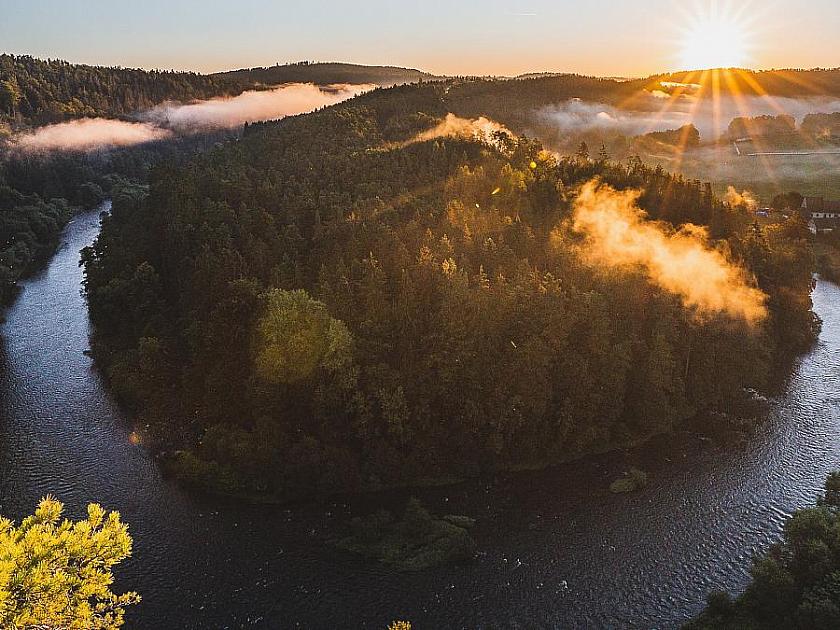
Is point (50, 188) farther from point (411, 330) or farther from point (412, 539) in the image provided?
point (412, 539)

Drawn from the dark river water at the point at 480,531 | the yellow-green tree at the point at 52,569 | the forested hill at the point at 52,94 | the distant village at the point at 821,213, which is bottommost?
the dark river water at the point at 480,531

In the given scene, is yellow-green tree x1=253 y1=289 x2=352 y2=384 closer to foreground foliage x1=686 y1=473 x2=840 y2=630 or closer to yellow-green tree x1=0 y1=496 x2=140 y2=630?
yellow-green tree x1=0 y1=496 x2=140 y2=630

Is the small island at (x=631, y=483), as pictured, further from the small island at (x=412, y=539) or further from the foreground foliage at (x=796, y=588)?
the foreground foliage at (x=796, y=588)

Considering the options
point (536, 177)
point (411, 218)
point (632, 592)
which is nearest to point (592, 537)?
point (632, 592)

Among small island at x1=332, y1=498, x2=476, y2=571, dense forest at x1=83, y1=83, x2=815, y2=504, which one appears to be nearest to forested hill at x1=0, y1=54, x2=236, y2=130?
dense forest at x1=83, y1=83, x2=815, y2=504

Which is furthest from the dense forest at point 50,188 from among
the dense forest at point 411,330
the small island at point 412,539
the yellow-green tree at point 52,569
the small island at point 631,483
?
the small island at point 631,483

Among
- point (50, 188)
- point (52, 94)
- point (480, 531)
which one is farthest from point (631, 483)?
point (52, 94)
